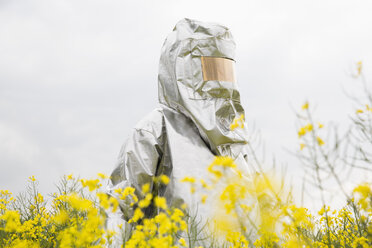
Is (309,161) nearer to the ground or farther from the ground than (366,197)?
farther from the ground

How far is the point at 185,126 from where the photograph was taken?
2.72 m

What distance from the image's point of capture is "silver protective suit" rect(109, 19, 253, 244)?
250 centimetres

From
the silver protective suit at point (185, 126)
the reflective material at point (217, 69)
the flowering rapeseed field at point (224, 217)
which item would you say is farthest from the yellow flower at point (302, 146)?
the reflective material at point (217, 69)

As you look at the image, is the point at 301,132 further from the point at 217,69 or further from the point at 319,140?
the point at 217,69

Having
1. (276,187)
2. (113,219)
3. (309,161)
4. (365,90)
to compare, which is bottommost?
(113,219)

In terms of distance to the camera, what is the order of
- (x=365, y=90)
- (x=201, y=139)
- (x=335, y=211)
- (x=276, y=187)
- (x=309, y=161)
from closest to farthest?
(x=309, y=161), (x=276, y=187), (x=365, y=90), (x=201, y=139), (x=335, y=211)

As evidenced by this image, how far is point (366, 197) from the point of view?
1.38m

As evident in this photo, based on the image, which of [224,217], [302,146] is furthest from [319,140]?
[224,217]

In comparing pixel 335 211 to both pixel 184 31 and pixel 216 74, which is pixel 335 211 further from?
pixel 184 31

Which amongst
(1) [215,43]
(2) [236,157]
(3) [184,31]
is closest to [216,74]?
(1) [215,43]

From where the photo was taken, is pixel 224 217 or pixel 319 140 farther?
pixel 224 217

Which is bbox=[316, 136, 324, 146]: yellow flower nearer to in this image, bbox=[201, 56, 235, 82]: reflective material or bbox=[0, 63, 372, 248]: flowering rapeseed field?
bbox=[0, 63, 372, 248]: flowering rapeseed field

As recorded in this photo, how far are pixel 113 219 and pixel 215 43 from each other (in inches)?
57.3

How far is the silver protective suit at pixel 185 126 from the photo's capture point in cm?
250
